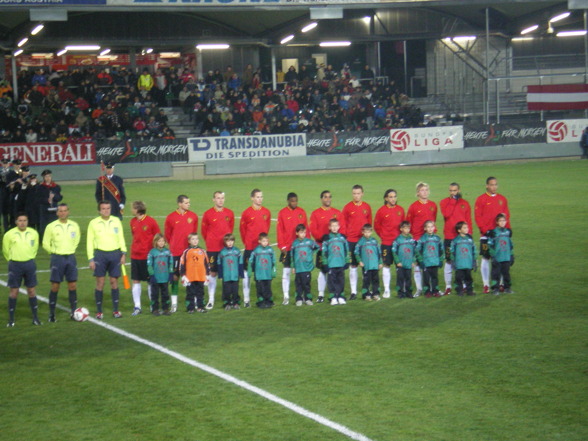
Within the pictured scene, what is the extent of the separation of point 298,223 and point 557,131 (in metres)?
29.7

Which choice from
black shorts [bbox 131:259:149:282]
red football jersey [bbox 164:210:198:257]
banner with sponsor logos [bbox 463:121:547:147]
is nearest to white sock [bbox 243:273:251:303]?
red football jersey [bbox 164:210:198:257]

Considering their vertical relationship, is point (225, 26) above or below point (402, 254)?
above

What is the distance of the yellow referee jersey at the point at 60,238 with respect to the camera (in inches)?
512

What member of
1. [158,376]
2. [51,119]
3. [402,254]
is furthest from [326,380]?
[51,119]

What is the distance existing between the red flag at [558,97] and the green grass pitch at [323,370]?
28.4 metres

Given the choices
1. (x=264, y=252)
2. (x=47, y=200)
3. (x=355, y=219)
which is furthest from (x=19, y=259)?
(x=47, y=200)

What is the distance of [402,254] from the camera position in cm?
1411

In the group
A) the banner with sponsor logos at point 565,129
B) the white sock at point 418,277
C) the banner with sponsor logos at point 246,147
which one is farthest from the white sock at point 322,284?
the banner with sponsor logos at point 565,129

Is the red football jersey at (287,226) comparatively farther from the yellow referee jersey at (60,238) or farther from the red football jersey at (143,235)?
the yellow referee jersey at (60,238)

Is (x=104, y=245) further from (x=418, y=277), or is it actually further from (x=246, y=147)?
(x=246, y=147)

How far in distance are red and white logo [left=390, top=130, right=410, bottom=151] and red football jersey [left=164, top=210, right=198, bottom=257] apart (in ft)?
87.3

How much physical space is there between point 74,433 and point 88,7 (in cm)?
3194

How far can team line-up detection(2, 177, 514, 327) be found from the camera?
13.2m

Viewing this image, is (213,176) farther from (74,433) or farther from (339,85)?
(74,433)
